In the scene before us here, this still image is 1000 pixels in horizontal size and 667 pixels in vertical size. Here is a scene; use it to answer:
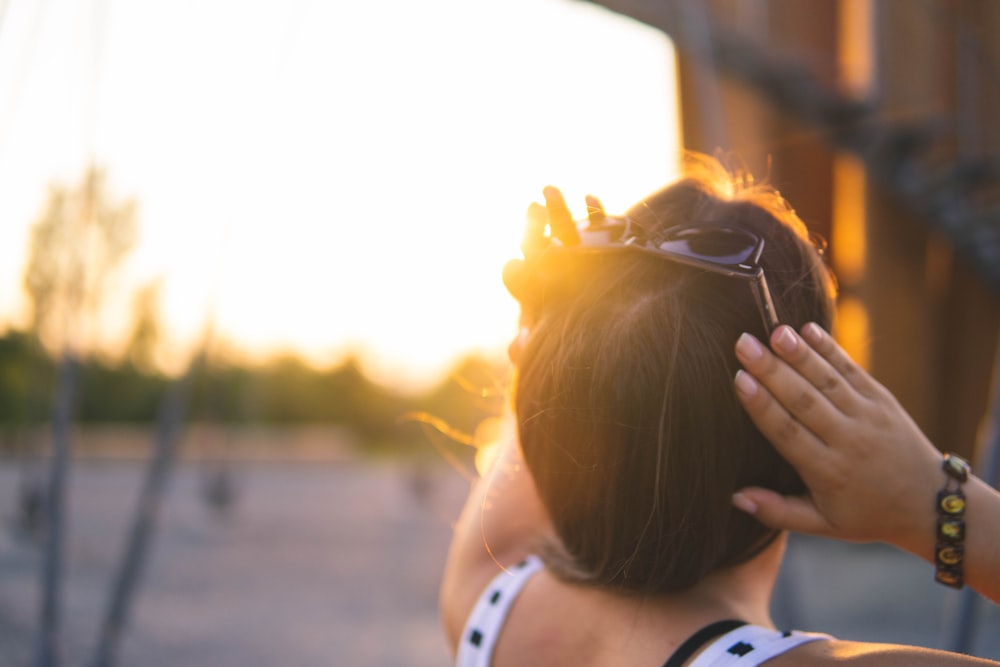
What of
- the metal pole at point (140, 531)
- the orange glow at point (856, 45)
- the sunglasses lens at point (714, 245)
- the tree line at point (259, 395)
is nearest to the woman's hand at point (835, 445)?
the sunglasses lens at point (714, 245)

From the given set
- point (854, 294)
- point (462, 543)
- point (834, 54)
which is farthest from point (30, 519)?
point (834, 54)

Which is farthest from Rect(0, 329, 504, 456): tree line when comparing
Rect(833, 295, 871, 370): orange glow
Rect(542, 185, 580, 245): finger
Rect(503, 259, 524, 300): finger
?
Rect(833, 295, 871, 370): orange glow

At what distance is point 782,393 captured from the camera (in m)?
0.92

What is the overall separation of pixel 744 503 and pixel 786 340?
0.69ft

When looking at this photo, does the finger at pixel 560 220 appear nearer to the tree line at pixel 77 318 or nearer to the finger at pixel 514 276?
the finger at pixel 514 276

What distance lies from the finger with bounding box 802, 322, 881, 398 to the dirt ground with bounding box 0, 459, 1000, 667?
74.5 inches

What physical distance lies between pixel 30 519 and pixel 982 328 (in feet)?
30.1

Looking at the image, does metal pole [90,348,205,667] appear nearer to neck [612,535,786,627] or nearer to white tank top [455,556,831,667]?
white tank top [455,556,831,667]

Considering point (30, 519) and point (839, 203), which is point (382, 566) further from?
point (839, 203)

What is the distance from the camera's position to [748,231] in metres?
1.03

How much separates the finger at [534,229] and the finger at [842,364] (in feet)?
1.19

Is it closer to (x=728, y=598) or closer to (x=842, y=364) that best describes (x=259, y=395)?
(x=728, y=598)

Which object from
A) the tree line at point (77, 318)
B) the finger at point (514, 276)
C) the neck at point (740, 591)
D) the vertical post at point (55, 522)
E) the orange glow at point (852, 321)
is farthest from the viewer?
the orange glow at point (852, 321)

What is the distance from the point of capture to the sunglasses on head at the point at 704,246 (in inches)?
37.1
